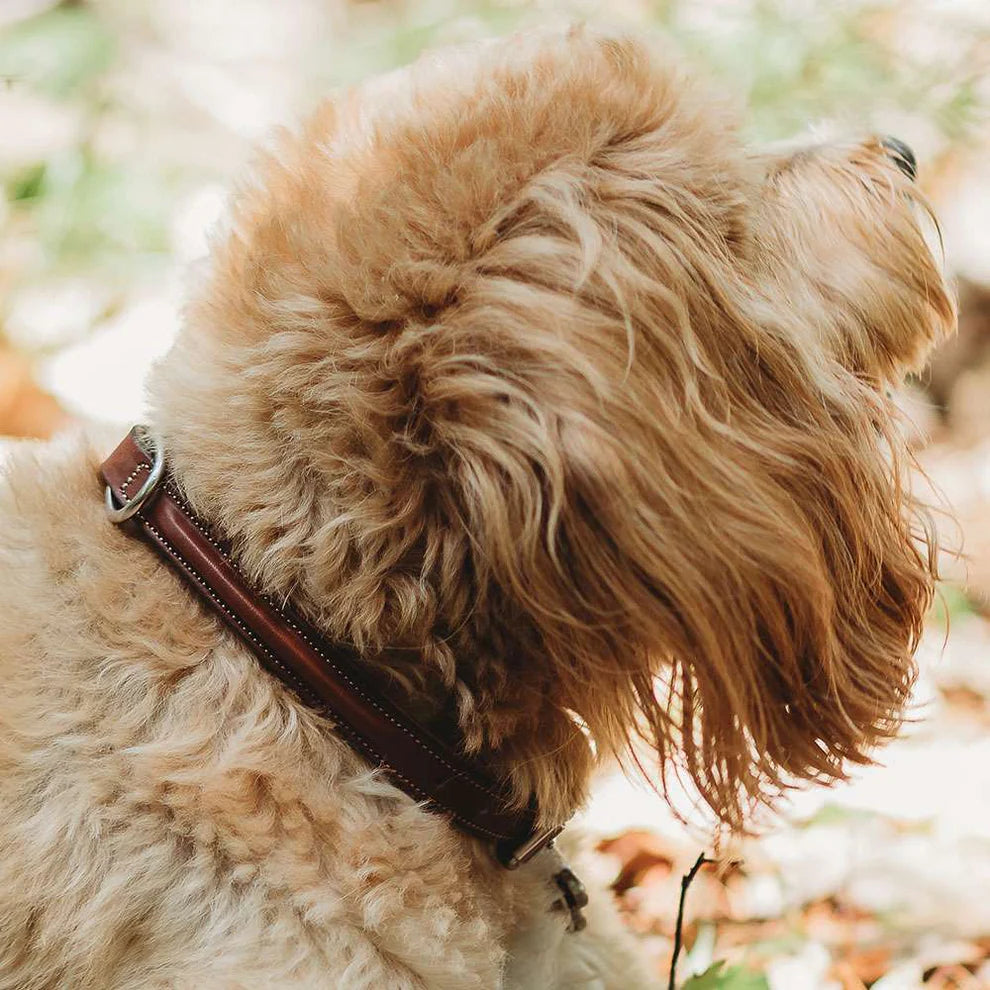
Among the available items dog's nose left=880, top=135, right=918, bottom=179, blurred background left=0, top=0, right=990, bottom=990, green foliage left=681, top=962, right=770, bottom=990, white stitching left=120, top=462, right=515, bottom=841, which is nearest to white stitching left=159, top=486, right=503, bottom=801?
white stitching left=120, top=462, right=515, bottom=841

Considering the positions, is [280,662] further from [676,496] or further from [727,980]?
[727,980]

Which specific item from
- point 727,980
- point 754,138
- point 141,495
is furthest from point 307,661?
point 754,138

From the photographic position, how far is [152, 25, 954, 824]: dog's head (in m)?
1.24

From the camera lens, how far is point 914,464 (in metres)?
1.62

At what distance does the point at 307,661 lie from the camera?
53.5 inches

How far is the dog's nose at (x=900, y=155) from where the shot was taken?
1.71 metres

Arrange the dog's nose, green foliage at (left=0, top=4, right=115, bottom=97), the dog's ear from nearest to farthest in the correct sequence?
the dog's ear < the dog's nose < green foliage at (left=0, top=4, right=115, bottom=97)

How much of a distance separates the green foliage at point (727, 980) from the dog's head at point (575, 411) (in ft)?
1.39

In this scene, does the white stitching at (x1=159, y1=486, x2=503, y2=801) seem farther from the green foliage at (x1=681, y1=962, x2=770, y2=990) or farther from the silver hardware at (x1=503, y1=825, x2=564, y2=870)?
the green foliage at (x1=681, y1=962, x2=770, y2=990)

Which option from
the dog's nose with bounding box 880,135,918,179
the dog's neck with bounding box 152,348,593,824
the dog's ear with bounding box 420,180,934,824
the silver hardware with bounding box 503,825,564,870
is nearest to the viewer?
the dog's ear with bounding box 420,180,934,824

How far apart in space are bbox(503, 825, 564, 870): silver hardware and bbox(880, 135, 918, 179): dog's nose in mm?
1176

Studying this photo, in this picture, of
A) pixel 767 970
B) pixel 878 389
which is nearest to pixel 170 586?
pixel 878 389

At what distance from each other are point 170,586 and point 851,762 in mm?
1008

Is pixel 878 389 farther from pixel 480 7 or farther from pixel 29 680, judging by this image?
pixel 480 7
